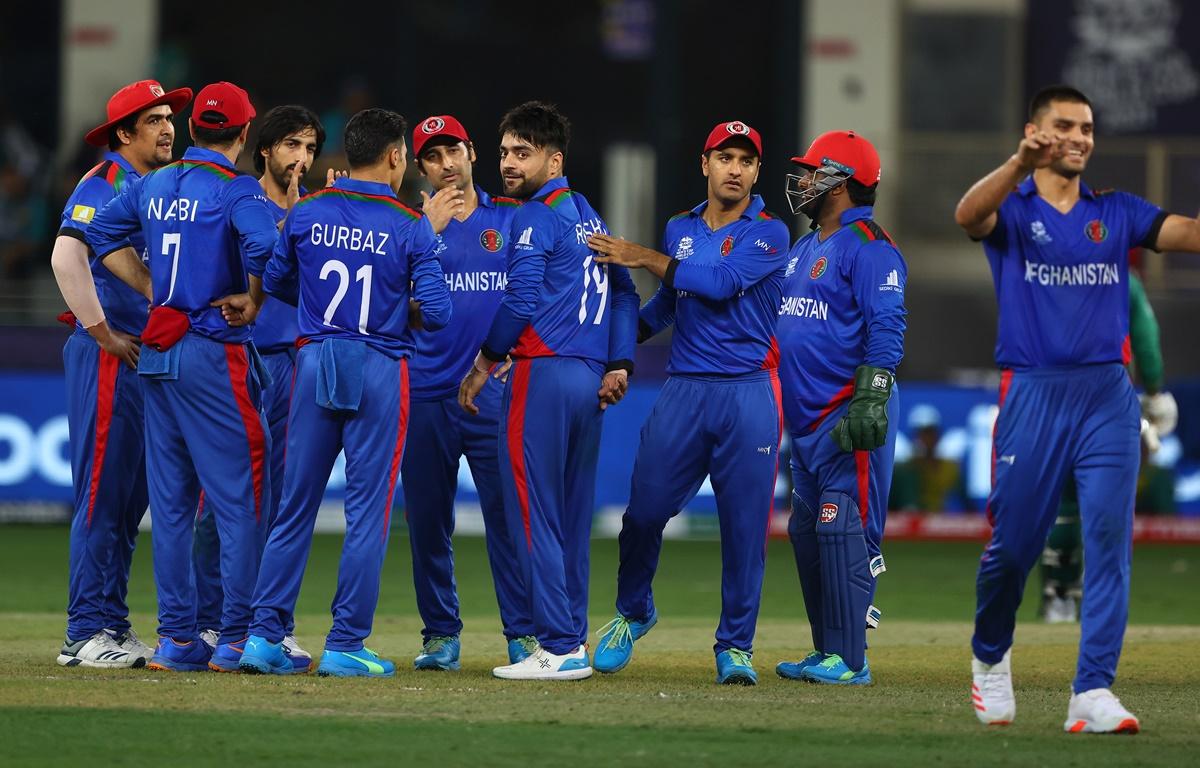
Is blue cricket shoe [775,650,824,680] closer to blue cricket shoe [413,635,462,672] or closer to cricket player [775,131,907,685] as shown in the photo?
cricket player [775,131,907,685]

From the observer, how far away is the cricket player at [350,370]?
833 centimetres

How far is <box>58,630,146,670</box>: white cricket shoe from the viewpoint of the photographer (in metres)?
8.87

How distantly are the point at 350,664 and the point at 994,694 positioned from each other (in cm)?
281

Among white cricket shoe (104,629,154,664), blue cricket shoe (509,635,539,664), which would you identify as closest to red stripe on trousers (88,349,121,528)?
white cricket shoe (104,629,154,664)

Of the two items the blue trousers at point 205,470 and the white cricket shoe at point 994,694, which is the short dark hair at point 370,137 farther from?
the white cricket shoe at point 994,694

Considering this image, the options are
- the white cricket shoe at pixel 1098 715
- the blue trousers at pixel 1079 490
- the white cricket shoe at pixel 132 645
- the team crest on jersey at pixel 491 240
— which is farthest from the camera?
the team crest on jersey at pixel 491 240

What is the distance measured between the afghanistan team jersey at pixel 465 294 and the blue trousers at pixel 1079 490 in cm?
279

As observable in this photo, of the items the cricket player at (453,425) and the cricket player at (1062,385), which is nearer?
the cricket player at (1062,385)

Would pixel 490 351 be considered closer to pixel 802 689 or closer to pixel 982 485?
pixel 802 689

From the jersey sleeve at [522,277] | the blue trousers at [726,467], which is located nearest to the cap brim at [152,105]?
the jersey sleeve at [522,277]

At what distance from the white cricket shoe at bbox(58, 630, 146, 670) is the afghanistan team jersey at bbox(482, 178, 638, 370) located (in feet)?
7.27

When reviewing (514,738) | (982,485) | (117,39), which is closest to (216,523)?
(514,738)

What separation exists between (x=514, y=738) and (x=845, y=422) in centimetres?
247

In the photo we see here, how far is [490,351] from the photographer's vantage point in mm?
8711
